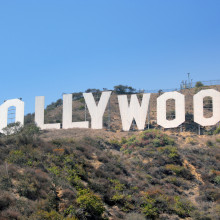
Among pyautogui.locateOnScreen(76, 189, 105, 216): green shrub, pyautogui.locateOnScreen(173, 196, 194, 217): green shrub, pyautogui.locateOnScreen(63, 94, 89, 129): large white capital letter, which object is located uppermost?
pyautogui.locateOnScreen(63, 94, 89, 129): large white capital letter

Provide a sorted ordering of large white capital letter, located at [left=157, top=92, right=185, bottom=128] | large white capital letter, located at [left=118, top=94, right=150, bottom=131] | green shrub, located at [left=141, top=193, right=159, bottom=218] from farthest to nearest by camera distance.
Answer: large white capital letter, located at [left=118, top=94, right=150, bottom=131], large white capital letter, located at [left=157, top=92, right=185, bottom=128], green shrub, located at [left=141, top=193, right=159, bottom=218]

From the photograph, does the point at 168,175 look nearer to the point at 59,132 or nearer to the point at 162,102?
the point at 162,102

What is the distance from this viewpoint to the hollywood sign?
38.6m

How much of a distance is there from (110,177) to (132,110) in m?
14.3

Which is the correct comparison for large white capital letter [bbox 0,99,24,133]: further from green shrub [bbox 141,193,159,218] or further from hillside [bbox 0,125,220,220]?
green shrub [bbox 141,193,159,218]

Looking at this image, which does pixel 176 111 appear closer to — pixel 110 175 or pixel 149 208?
pixel 110 175

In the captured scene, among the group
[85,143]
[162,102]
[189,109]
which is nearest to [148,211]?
[85,143]

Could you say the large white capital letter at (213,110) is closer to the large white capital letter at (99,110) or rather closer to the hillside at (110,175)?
the hillside at (110,175)

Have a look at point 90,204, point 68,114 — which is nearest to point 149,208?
point 90,204

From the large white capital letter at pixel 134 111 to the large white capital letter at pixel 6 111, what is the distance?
11569 mm

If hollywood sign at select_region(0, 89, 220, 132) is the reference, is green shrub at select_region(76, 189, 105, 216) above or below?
below

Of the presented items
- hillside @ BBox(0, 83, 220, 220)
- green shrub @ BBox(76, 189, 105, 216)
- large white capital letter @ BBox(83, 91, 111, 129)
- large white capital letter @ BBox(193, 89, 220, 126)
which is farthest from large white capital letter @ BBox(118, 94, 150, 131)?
green shrub @ BBox(76, 189, 105, 216)

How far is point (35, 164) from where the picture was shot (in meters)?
24.3

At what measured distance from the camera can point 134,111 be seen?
40375 millimetres
